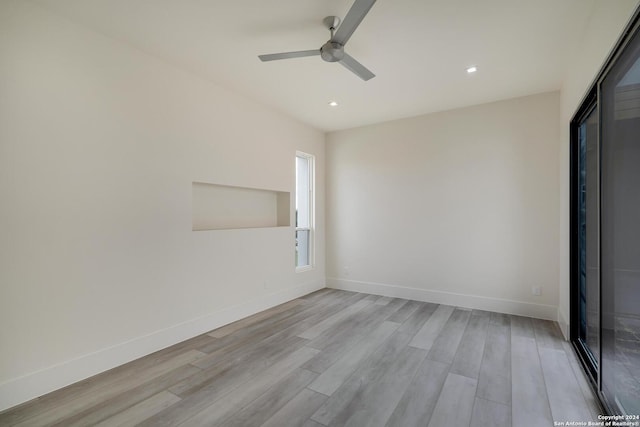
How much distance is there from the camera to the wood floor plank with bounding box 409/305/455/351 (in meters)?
2.95

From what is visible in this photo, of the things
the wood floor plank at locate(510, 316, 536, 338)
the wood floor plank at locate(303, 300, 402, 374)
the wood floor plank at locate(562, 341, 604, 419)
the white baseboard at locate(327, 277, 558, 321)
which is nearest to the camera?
the wood floor plank at locate(562, 341, 604, 419)

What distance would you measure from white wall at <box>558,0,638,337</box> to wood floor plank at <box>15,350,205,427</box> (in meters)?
3.84

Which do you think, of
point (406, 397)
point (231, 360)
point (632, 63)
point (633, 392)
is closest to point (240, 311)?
point (231, 360)

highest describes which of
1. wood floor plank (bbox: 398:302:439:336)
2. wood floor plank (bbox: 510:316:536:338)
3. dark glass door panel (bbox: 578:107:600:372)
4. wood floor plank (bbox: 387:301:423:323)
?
dark glass door panel (bbox: 578:107:600:372)

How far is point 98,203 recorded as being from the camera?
242cm

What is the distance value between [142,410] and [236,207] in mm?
2412

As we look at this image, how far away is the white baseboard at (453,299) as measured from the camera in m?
3.65

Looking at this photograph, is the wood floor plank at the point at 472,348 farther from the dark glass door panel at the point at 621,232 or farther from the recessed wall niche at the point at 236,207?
the recessed wall niche at the point at 236,207

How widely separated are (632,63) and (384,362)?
2.62 meters

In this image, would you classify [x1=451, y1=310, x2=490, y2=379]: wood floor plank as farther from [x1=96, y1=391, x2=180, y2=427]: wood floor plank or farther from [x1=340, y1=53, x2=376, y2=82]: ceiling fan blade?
[x1=340, y1=53, x2=376, y2=82]: ceiling fan blade

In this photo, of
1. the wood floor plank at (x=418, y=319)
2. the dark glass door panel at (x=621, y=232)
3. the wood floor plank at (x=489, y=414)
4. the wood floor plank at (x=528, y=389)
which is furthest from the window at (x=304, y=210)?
the dark glass door panel at (x=621, y=232)

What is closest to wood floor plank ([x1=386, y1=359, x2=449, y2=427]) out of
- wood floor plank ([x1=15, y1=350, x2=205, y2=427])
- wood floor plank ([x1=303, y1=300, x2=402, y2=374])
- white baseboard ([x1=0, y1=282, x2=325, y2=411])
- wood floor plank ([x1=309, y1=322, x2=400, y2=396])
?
wood floor plank ([x1=309, y1=322, x2=400, y2=396])

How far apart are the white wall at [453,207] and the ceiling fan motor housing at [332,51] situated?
2.53 m

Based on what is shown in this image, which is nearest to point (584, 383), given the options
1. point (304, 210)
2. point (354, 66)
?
point (354, 66)
